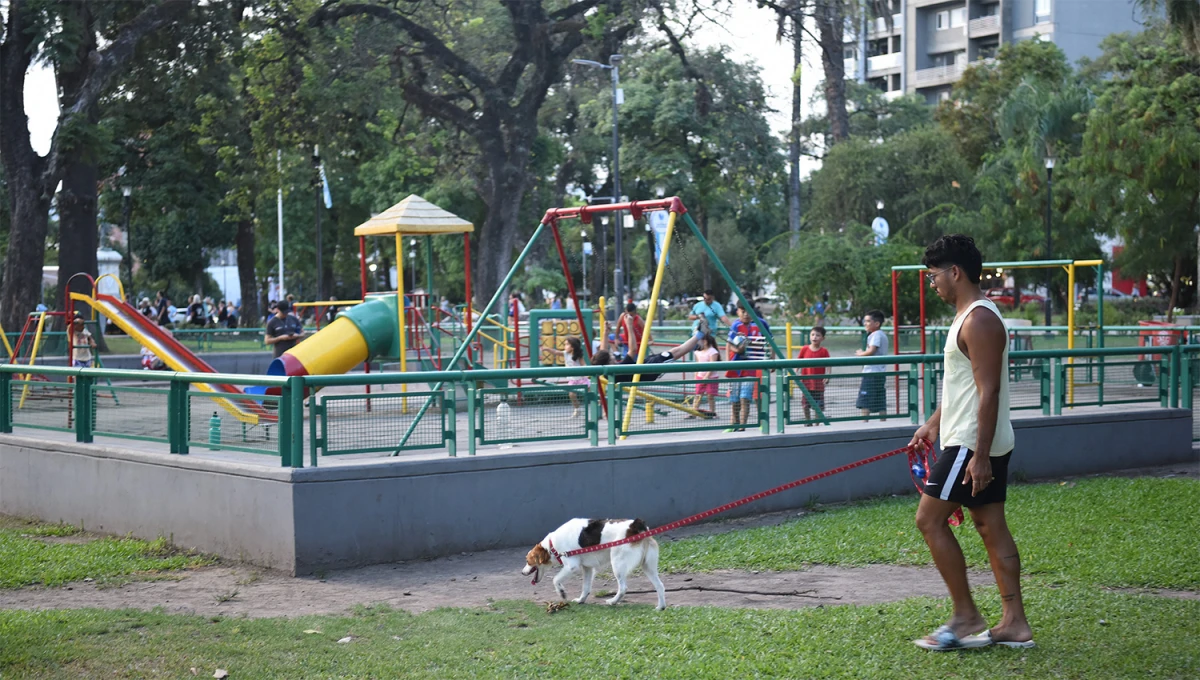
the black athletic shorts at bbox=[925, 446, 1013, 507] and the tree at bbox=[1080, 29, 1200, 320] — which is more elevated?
the tree at bbox=[1080, 29, 1200, 320]

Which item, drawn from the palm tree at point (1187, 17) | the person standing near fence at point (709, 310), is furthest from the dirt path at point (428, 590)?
the palm tree at point (1187, 17)

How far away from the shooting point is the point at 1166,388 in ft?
46.4

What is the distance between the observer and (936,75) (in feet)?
270

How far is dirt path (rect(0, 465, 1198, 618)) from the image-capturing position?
7.90 meters

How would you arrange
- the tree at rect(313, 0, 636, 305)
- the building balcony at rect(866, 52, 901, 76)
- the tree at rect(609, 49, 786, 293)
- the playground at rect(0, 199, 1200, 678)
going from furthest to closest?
the building balcony at rect(866, 52, 901, 76) < the tree at rect(609, 49, 786, 293) < the tree at rect(313, 0, 636, 305) < the playground at rect(0, 199, 1200, 678)

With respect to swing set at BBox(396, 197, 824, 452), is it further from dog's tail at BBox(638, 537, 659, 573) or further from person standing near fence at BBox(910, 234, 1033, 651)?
person standing near fence at BBox(910, 234, 1033, 651)

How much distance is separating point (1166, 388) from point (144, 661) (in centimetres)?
1199

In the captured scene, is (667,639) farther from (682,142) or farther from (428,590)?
(682,142)

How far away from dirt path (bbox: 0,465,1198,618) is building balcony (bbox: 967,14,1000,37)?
7635 cm

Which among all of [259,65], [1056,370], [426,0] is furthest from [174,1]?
[1056,370]

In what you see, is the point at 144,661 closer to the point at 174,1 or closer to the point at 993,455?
the point at 993,455

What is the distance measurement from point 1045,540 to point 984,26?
7599 centimetres

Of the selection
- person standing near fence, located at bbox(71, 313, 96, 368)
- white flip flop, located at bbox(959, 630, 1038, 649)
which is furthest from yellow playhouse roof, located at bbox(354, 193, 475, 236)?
white flip flop, located at bbox(959, 630, 1038, 649)

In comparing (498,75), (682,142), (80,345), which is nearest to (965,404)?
(80,345)
